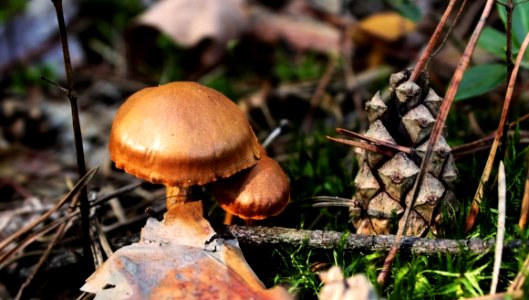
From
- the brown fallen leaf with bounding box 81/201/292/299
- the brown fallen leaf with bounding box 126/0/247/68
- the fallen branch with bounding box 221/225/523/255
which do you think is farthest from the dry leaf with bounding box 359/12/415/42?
the brown fallen leaf with bounding box 81/201/292/299

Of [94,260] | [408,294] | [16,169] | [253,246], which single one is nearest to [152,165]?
[253,246]

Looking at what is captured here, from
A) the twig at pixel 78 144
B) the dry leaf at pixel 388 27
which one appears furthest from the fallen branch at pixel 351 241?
the dry leaf at pixel 388 27

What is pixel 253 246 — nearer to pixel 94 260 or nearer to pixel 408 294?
pixel 408 294

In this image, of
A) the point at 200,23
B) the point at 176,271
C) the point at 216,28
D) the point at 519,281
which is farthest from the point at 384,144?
the point at 200,23

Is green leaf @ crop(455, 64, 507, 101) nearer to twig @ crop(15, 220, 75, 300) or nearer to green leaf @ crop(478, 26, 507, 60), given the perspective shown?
green leaf @ crop(478, 26, 507, 60)

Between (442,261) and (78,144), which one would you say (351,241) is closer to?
(442,261)

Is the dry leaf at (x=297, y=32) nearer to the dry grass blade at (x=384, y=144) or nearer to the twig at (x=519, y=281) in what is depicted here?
the dry grass blade at (x=384, y=144)
